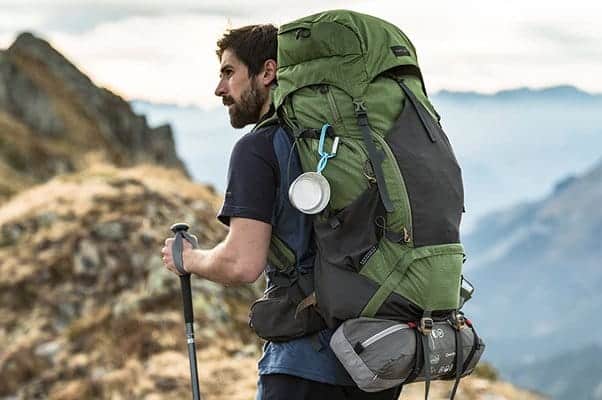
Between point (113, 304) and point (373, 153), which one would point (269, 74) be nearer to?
point (373, 153)

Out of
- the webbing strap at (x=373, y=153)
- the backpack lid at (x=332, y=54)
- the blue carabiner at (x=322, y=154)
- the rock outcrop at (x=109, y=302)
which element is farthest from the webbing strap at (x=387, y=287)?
the rock outcrop at (x=109, y=302)

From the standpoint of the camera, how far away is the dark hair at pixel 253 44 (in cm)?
409

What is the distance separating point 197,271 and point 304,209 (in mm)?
715

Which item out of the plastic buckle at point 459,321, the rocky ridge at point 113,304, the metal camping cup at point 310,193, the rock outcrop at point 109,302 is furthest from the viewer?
the rock outcrop at point 109,302

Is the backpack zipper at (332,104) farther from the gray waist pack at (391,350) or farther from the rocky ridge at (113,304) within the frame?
the rocky ridge at (113,304)

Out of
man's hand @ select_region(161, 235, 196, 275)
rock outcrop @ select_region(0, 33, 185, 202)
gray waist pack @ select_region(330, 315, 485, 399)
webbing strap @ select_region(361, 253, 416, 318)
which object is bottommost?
gray waist pack @ select_region(330, 315, 485, 399)

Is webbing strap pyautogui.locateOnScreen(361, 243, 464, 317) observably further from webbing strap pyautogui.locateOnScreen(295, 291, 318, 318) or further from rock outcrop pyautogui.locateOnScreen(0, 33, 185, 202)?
rock outcrop pyautogui.locateOnScreen(0, 33, 185, 202)

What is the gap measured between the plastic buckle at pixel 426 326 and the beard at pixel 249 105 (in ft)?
4.02

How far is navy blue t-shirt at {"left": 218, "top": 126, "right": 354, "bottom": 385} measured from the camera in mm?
3676

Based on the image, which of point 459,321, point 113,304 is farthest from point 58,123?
point 459,321

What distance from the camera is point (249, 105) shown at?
409cm

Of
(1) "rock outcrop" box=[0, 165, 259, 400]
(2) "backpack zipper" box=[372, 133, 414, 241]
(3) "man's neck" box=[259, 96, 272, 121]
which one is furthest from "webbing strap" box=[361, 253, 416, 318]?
(1) "rock outcrop" box=[0, 165, 259, 400]

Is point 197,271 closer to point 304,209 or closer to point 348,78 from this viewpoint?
point 304,209

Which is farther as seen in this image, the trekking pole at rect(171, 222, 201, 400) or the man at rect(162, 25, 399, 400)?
the trekking pole at rect(171, 222, 201, 400)
